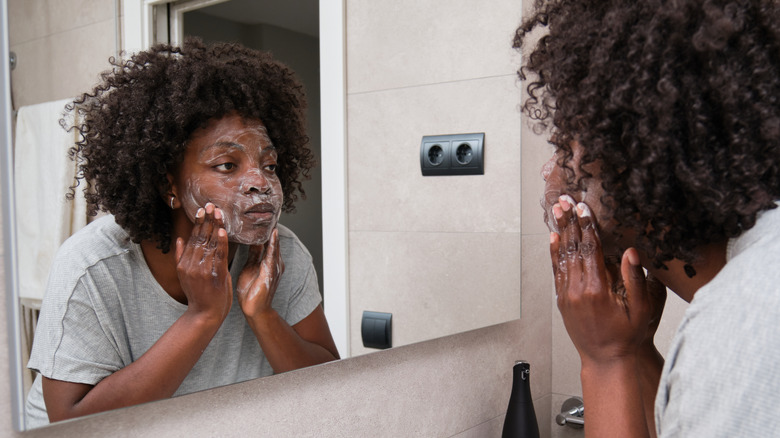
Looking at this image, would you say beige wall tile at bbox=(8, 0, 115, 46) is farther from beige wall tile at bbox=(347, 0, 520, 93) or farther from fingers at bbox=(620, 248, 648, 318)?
fingers at bbox=(620, 248, 648, 318)

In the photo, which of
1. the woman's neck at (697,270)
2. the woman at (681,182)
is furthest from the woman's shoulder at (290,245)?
the woman's neck at (697,270)

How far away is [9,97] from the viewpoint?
0.61 m

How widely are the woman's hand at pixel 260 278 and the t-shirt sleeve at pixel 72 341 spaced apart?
161 mm

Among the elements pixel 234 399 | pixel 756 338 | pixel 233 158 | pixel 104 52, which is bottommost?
pixel 234 399

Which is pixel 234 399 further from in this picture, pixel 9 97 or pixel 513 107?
pixel 513 107

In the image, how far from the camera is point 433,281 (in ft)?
3.64

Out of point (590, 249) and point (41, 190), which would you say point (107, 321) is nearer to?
point (41, 190)

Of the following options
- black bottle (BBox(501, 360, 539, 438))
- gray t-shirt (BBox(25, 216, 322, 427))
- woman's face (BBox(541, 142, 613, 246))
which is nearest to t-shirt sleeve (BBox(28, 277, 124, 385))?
gray t-shirt (BBox(25, 216, 322, 427))

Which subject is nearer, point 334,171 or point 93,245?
point 93,245

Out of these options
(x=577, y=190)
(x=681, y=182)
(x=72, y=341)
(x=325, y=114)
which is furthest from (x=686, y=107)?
(x=72, y=341)

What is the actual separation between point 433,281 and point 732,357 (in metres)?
0.60

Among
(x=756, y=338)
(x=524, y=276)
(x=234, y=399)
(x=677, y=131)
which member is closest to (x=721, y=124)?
(x=677, y=131)

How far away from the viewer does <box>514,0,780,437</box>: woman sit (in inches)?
21.7

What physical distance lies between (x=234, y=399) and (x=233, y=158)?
0.29 meters
